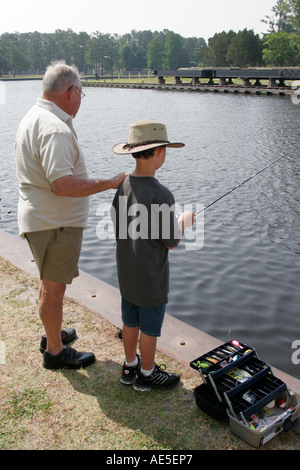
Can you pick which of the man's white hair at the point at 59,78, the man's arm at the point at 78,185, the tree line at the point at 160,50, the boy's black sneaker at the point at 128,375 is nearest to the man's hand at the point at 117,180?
the man's arm at the point at 78,185

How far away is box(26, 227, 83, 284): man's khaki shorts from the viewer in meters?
3.20

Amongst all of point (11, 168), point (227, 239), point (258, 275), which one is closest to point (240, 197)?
point (227, 239)

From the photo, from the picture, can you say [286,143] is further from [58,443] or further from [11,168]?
[58,443]

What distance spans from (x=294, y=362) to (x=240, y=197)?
6.26 metres

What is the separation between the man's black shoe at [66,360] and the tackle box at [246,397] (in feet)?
2.88

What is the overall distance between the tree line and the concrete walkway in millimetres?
75786

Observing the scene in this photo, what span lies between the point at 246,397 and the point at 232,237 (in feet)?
17.1

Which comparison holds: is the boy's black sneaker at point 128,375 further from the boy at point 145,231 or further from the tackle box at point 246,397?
the tackle box at point 246,397

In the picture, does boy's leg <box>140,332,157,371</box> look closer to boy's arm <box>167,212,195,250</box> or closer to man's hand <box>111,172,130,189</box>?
boy's arm <box>167,212,195,250</box>

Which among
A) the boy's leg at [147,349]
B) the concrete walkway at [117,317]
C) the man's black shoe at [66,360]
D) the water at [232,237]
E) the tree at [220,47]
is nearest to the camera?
the boy's leg at [147,349]

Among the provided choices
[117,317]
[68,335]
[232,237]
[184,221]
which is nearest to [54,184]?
[184,221]

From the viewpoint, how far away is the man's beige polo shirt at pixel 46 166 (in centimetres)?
292

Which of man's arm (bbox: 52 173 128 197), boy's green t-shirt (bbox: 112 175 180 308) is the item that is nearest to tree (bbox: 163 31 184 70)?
man's arm (bbox: 52 173 128 197)

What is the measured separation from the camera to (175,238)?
2.93 m
